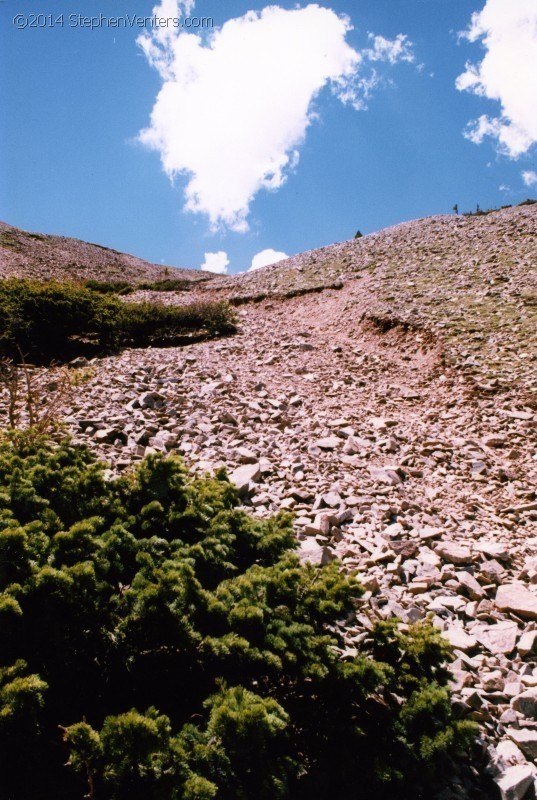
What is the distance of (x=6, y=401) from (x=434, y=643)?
7339 mm

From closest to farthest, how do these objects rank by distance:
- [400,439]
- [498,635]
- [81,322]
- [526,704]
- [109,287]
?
[526,704] < [498,635] < [400,439] < [81,322] < [109,287]

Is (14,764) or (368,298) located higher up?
(368,298)

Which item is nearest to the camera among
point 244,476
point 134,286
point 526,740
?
point 526,740

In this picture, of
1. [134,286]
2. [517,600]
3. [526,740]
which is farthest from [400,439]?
[134,286]

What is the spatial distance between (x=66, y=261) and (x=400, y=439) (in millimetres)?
27871

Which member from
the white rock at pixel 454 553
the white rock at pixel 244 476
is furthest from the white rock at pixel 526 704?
the white rock at pixel 244 476

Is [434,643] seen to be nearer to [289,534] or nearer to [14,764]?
[289,534]

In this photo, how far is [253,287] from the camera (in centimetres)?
2095

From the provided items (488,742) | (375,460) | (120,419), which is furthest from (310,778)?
(120,419)

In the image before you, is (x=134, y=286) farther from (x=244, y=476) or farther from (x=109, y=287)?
(x=244, y=476)

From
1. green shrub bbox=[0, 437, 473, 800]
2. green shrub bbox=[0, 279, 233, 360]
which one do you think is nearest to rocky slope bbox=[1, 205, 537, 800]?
green shrub bbox=[0, 437, 473, 800]

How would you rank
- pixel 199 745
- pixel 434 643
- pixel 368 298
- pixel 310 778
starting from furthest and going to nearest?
pixel 368 298, pixel 434 643, pixel 310 778, pixel 199 745

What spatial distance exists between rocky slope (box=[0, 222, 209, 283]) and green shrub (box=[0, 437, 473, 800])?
21523 mm

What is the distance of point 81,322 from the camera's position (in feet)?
38.2
